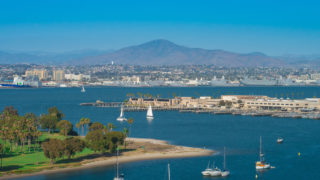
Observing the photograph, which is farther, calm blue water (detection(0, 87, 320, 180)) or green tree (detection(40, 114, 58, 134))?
green tree (detection(40, 114, 58, 134))

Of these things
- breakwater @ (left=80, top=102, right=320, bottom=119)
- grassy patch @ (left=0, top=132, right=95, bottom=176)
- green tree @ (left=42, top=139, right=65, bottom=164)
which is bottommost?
grassy patch @ (left=0, top=132, right=95, bottom=176)

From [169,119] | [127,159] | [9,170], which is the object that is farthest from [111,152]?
[169,119]

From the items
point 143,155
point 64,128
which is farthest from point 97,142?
point 64,128

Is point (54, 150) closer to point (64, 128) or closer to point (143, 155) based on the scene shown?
point (143, 155)

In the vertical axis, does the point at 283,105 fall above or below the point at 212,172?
above

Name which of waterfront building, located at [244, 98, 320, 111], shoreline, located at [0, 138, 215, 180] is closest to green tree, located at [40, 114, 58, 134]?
shoreline, located at [0, 138, 215, 180]

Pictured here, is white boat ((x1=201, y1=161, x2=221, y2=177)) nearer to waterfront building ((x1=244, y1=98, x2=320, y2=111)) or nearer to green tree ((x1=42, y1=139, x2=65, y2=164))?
green tree ((x1=42, y1=139, x2=65, y2=164))

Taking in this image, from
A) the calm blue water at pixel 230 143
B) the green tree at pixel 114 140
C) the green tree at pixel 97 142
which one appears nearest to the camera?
the calm blue water at pixel 230 143

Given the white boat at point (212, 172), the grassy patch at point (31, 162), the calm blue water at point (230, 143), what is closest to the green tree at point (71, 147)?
the grassy patch at point (31, 162)

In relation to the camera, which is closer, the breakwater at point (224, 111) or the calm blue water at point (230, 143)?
the calm blue water at point (230, 143)

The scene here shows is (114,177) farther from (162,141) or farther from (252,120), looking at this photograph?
(252,120)

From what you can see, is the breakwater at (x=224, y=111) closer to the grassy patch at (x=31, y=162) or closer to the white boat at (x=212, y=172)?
the grassy patch at (x=31, y=162)
